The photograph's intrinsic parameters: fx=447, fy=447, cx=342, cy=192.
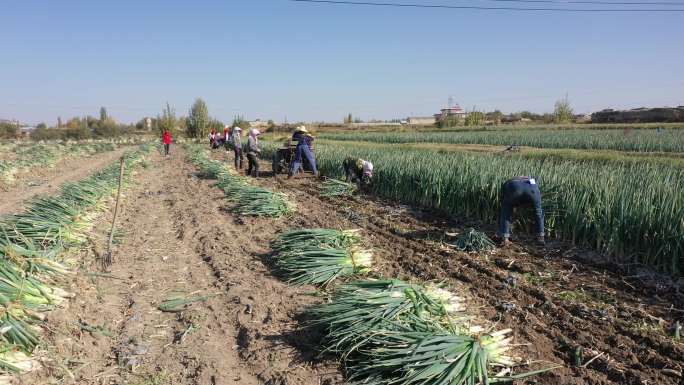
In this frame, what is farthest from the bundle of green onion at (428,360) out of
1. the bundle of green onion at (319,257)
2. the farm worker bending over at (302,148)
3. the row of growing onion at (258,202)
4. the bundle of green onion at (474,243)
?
the farm worker bending over at (302,148)

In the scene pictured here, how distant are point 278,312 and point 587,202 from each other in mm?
3881

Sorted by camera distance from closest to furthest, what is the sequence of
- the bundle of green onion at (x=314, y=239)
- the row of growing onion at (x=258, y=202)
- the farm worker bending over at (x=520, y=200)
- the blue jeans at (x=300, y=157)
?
the bundle of green onion at (x=314, y=239) < the farm worker bending over at (x=520, y=200) < the row of growing onion at (x=258, y=202) < the blue jeans at (x=300, y=157)

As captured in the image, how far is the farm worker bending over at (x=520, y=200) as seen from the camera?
17.3 feet

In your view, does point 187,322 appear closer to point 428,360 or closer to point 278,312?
point 278,312

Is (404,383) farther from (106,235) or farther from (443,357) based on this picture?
(106,235)

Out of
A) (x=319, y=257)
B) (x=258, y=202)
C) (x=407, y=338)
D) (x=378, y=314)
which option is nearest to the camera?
(x=407, y=338)

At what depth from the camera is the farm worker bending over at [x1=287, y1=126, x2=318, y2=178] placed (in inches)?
452

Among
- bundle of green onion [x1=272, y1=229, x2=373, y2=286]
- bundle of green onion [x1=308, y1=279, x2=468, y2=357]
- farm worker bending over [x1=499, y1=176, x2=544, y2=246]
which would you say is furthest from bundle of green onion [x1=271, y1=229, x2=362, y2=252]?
farm worker bending over [x1=499, y1=176, x2=544, y2=246]

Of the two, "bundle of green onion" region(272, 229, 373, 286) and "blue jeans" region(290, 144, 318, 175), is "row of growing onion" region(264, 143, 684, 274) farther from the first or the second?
"blue jeans" region(290, 144, 318, 175)

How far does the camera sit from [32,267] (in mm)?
4051

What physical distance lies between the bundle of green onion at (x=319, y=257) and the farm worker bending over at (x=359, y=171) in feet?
13.8

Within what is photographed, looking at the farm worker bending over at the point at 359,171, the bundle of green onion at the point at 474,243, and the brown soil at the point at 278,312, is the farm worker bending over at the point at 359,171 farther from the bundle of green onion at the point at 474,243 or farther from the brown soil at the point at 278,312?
the bundle of green onion at the point at 474,243

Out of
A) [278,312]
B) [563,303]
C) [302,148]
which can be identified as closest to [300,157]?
[302,148]

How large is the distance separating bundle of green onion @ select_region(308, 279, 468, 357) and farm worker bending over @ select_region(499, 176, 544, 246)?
7.67 feet
